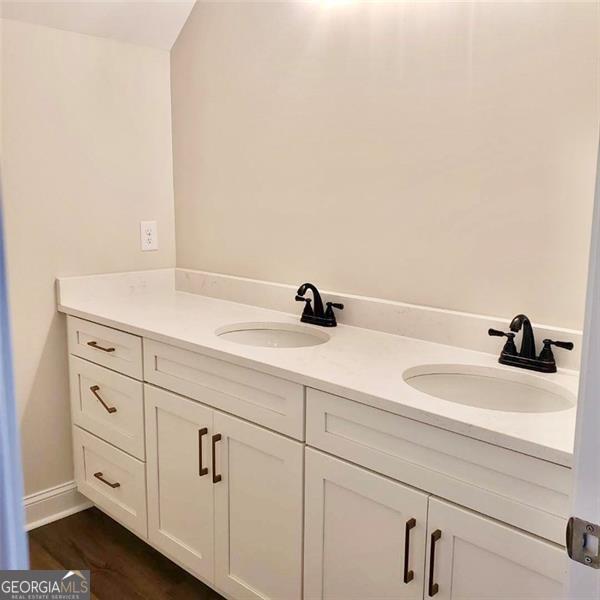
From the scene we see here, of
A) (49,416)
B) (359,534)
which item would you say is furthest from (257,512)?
(49,416)

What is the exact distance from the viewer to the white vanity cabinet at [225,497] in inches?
62.9

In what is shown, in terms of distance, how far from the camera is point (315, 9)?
204 cm

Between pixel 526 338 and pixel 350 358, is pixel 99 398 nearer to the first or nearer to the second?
pixel 350 358

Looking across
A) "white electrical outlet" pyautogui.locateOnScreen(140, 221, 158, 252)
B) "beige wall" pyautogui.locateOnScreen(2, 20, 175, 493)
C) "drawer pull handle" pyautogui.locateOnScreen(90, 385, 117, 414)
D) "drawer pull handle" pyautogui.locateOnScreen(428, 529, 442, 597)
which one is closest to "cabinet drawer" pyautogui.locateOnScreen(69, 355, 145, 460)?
"drawer pull handle" pyautogui.locateOnScreen(90, 385, 117, 414)

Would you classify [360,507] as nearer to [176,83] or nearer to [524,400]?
[524,400]

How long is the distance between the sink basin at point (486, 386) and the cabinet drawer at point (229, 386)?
1.00ft

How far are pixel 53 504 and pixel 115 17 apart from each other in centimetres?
187

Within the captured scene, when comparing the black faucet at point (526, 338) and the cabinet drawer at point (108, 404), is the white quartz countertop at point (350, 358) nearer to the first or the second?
the black faucet at point (526, 338)

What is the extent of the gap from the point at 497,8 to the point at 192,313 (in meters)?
1.35

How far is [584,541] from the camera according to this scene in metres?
0.62

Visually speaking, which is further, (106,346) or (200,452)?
(106,346)

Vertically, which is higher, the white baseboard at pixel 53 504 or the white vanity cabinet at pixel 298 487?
the white vanity cabinet at pixel 298 487

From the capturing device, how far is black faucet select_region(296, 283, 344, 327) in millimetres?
2029

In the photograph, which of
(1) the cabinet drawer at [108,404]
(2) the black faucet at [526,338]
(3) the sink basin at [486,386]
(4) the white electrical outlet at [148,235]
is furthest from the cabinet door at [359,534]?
(4) the white electrical outlet at [148,235]
